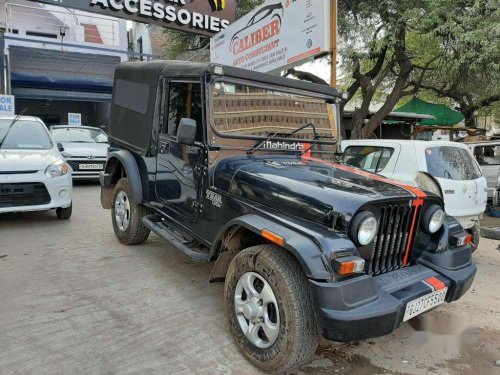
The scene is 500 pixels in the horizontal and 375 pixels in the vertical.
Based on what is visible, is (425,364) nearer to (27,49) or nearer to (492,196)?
(492,196)

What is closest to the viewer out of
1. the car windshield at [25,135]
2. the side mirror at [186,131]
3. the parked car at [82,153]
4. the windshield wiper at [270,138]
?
the side mirror at [186,131]

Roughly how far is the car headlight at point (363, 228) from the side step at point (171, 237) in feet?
4.44

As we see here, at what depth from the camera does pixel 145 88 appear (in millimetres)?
4656

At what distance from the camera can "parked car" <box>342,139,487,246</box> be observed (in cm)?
518

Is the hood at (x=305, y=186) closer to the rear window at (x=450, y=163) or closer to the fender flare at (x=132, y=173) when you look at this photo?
the fender flare at (x=132, y=173)

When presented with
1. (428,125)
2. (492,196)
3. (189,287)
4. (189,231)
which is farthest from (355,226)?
(428,125)

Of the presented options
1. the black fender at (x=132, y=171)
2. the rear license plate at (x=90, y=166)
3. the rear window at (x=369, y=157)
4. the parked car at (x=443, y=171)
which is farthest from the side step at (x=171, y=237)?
the rear license plate at (x=90, y=166)

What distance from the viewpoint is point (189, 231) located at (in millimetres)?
3896

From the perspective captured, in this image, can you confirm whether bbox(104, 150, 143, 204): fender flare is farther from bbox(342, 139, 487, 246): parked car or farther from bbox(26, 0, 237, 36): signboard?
bbox(26, 0, 237, 36): signboard

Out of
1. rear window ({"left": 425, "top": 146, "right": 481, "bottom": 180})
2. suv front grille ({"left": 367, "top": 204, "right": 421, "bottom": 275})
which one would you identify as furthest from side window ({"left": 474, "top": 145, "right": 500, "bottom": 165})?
suv front grille ({"left": 367, "top": 204, "right": 421, "bottom": 275})

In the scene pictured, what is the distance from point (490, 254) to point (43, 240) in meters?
6.18

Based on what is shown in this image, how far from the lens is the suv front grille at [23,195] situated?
579 cm

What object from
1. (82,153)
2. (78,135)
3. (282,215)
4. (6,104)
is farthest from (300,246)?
(6,104)

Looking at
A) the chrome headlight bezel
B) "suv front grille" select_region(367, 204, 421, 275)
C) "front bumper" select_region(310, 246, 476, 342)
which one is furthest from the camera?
the chrome headlight bezel
